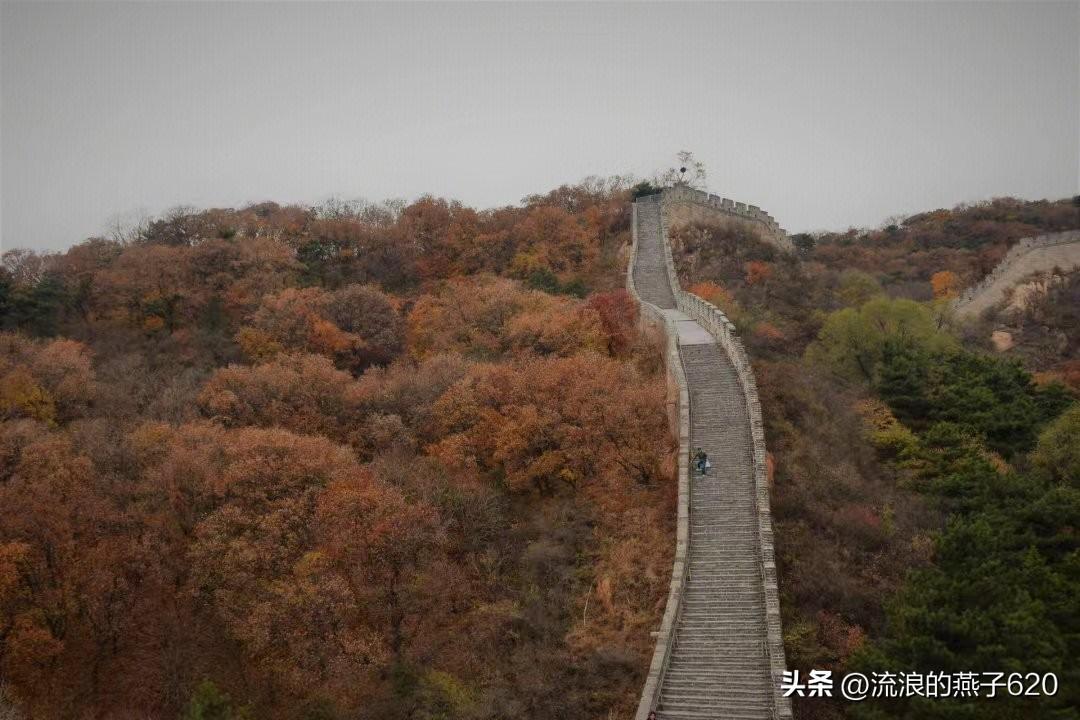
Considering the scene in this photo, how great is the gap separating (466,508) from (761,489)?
349 inches

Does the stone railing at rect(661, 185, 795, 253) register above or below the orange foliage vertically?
above

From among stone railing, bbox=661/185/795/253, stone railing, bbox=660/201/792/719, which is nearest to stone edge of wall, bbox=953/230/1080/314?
stone railing, bbox=661/185/795/253

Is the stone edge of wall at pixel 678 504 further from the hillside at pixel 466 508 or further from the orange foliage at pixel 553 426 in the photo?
the orange foliage at pixel 553 426

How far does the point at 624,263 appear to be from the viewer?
1874 inches

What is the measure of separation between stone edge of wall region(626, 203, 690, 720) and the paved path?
0.32m

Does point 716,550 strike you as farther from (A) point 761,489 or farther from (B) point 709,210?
(B) point 709,210

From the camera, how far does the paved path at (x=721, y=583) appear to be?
1667cm

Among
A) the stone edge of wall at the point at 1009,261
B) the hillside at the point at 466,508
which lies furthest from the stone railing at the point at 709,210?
the hillside at the point at 466,508

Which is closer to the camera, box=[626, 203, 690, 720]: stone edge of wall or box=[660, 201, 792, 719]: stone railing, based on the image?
box=[660, 201, 792, 719]: stone railing

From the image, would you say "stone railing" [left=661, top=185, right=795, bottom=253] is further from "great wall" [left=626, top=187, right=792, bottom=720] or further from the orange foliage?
the orange foliage

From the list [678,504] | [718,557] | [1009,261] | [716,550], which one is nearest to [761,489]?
[678,504]

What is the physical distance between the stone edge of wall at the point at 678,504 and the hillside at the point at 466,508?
753 mm

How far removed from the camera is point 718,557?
20094mm

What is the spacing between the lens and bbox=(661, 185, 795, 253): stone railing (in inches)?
2112
